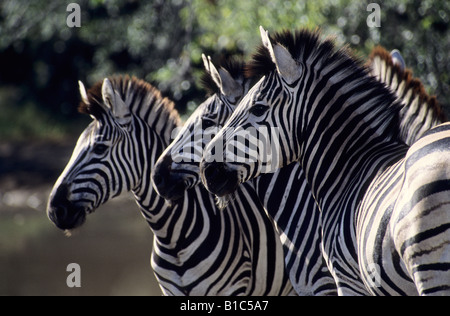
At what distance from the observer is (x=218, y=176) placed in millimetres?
3613

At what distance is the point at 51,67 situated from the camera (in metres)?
20.0

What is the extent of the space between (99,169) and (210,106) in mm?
984

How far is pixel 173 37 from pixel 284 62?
9.71 metres

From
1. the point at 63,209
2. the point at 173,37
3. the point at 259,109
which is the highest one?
the point at 173,37

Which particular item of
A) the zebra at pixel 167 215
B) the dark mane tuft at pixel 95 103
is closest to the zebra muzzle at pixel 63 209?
the zebra at pixel 167 215

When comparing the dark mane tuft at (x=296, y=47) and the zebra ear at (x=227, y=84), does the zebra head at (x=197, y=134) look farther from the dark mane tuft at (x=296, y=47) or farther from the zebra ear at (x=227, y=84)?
the dark mane tuft at (x=296, y=47)

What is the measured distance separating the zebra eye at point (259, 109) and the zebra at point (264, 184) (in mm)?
909

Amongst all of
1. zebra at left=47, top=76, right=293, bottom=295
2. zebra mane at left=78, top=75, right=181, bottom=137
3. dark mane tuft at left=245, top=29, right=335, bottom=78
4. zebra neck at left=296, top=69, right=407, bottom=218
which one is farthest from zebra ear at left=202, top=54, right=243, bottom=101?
zebra neck at left=296, top=69, right=407, bottom=218

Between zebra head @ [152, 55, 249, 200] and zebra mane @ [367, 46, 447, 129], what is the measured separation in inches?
39.5

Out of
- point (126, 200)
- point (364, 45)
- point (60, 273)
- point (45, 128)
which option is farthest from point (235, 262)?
point (45, 128)

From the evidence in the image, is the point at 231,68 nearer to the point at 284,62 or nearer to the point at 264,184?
the point at 264,184

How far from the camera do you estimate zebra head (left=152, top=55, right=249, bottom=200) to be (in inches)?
173

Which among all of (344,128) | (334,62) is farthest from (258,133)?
(334,62)

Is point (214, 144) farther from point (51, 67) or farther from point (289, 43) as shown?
point (51, 67)
